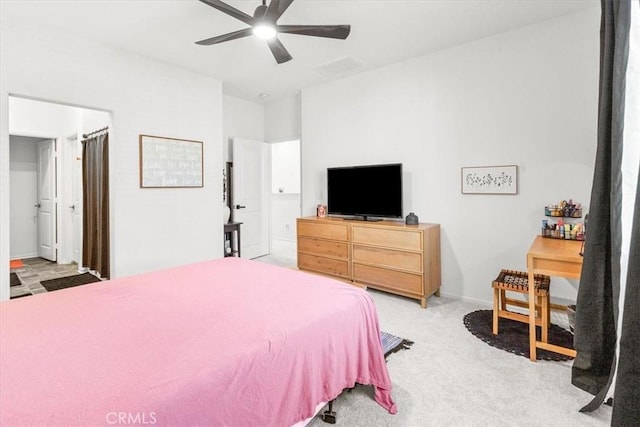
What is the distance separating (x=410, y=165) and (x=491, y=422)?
2774 mm

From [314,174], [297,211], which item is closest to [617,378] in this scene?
[314,174]

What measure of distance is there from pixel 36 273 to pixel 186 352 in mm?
5078

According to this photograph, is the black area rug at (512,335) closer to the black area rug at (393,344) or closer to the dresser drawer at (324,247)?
the black area rug at (393,344)

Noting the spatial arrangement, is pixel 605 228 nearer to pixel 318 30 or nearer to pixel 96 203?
pixel 318 30

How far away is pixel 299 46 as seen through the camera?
3467mm

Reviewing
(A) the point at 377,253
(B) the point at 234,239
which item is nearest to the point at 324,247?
(A) the point at 377,253

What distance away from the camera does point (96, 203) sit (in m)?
4.26

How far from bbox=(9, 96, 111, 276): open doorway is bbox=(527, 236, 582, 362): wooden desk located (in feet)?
17.9

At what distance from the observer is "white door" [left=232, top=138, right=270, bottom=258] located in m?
5.37

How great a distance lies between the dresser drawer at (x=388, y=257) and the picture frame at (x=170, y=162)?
233 cm

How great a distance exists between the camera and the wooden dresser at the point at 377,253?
11.0 feet

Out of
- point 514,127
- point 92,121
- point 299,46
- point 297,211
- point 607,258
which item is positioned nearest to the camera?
point 607,258

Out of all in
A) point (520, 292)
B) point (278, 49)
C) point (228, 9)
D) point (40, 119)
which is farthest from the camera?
point (40, 119)

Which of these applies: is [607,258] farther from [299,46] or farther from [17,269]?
[17,269]
